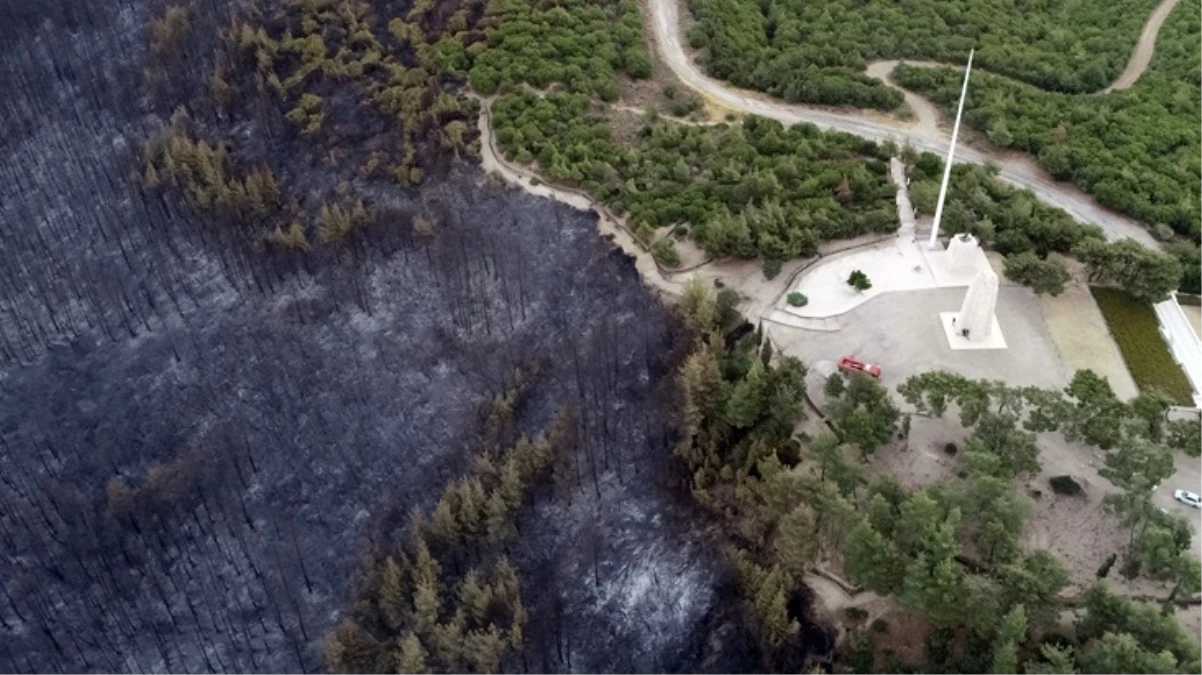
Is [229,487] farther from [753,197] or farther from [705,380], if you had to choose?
[753,197]

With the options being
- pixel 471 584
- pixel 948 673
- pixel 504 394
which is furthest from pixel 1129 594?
pixel 504 394

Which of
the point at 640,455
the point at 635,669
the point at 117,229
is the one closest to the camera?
the point at 635,669

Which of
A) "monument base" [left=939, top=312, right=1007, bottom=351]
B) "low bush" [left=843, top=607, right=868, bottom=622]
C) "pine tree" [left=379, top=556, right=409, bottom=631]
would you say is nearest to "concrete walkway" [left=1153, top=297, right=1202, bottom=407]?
"monument base" [left=939, top=312, right=1007, bottom=351]

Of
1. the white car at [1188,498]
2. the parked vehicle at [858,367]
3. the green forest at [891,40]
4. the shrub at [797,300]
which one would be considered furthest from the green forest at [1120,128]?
the parked vehicle at [858,367]

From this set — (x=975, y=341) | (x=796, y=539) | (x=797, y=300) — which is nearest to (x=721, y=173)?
(x=797, y=300)

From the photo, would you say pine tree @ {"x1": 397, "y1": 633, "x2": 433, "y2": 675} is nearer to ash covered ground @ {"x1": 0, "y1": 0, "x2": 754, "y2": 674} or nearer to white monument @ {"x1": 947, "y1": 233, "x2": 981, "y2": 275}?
ash covered ground @ {"x1": 0, "y1": 0, "x2": 754, "y2": 674}

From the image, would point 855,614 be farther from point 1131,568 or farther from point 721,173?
point 721,173
